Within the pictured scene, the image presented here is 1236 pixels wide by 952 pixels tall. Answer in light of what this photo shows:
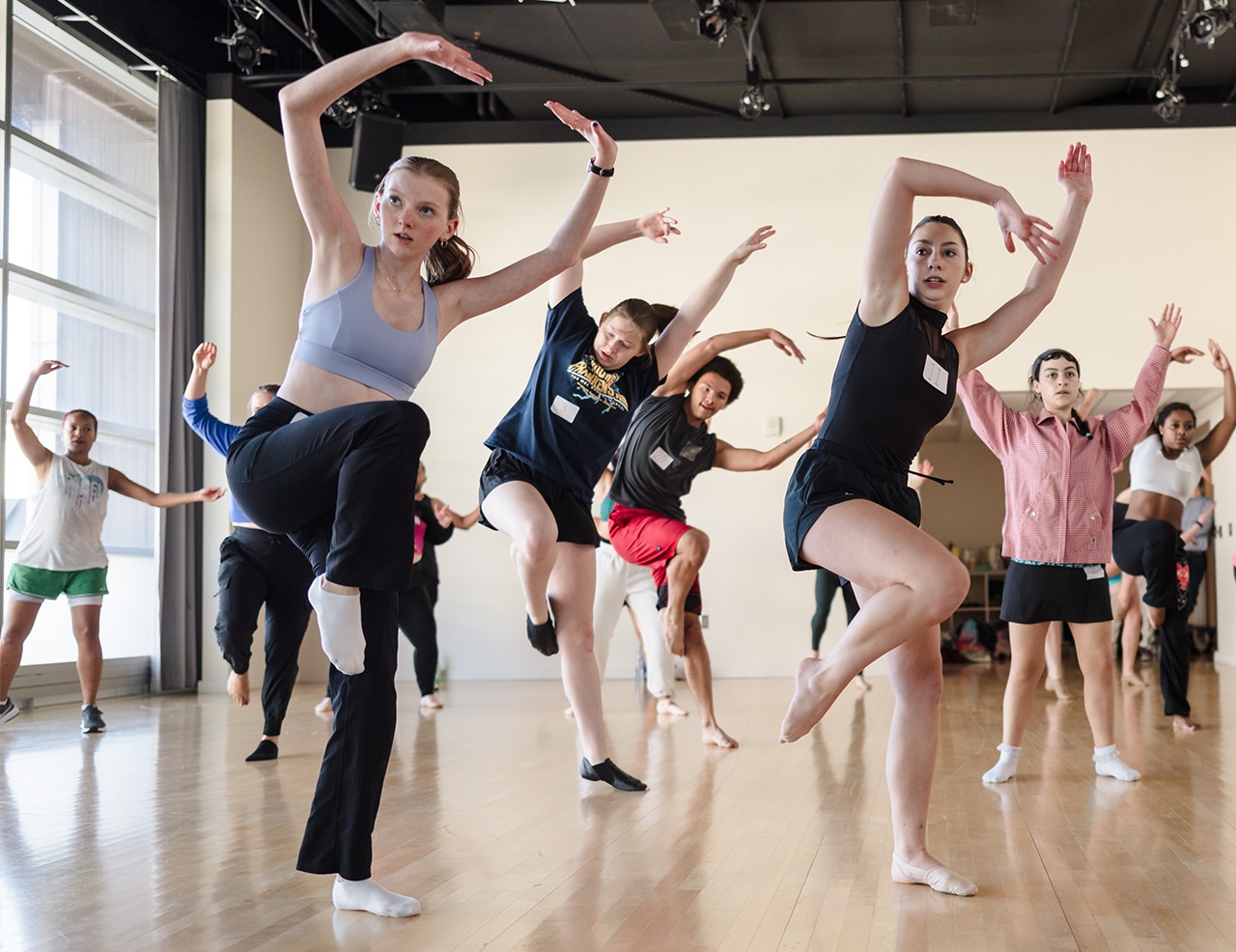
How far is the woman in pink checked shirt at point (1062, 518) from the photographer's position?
371 centimetres

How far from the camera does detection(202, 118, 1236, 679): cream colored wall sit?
27.8 feet

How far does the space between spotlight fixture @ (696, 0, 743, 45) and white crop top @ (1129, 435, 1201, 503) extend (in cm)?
348

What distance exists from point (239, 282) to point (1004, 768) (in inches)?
252

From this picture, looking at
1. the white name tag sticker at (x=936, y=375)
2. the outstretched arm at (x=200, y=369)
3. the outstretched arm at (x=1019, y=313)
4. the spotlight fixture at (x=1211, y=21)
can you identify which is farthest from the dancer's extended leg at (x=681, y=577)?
the spotlight fixture at (x=1211, y=21)

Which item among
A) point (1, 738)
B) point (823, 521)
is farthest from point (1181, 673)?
point (1, 738)

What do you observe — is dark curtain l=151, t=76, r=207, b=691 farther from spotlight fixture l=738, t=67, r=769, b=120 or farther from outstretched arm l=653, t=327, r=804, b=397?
outstretched arm l=653, t=327, r=804, b=397

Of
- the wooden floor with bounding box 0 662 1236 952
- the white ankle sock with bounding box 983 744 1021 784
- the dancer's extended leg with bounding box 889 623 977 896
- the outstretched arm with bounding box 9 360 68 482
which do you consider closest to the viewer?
the wooden floor with bounding box 0 662 1236 952

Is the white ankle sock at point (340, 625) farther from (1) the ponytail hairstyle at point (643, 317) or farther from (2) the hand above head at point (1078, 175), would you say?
(2) the hand above head at point (1078, 175)

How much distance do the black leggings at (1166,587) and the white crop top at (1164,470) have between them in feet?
0.51

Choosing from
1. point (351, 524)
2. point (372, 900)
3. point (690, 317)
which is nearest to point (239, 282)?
point (690, 317)

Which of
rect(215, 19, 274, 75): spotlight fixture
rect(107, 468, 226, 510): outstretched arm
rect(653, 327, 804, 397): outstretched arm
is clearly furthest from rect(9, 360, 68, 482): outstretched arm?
rect(653, 327, 804, 397): outstretched arm

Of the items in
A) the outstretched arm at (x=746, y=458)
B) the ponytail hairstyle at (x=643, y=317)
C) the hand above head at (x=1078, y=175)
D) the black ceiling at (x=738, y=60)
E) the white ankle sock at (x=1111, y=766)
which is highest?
the black ceiling at (x=738, y=60)

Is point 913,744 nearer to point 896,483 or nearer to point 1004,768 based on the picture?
point 896,483

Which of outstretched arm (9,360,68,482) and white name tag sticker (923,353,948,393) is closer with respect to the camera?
white name tag sticker (923,353,948,393)
